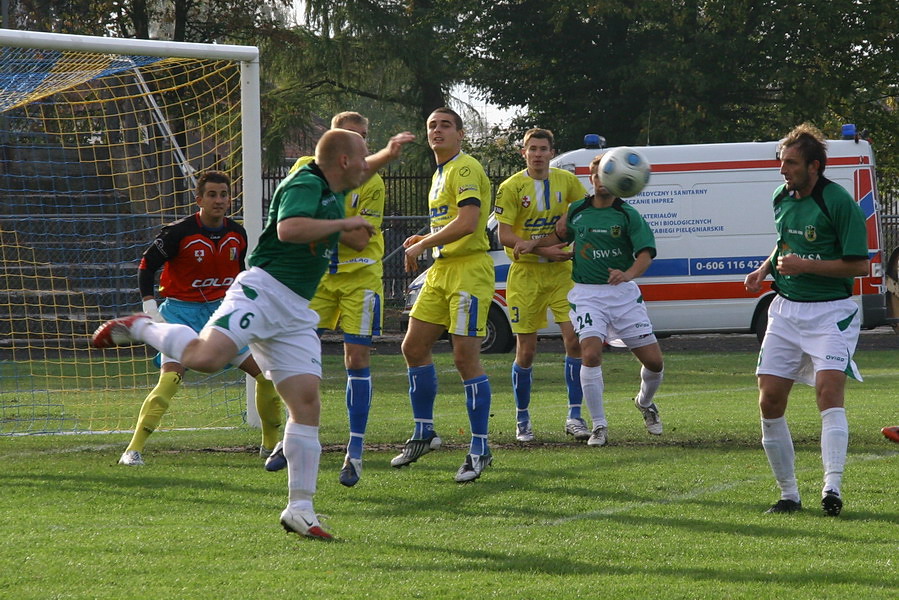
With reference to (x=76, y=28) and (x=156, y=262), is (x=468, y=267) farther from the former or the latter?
(x=76, y=28)

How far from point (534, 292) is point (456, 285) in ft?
6.27

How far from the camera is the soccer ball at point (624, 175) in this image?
28.5 feet

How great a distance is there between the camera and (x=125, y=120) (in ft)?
41.5

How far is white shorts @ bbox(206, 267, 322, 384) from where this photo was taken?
5414mm

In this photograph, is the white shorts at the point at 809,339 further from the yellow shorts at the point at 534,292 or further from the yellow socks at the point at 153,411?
the yellow socks at the point at 153,411

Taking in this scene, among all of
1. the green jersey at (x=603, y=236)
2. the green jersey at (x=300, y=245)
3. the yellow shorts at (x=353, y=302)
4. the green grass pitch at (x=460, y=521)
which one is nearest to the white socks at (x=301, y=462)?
the green grass pitch at (x=460, y=521)

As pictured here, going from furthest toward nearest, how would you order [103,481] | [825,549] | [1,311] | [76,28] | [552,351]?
[76,28], [552,351], [1,311], [103,481], [825,549]

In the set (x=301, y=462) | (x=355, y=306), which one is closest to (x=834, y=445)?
(x=301, y=462)

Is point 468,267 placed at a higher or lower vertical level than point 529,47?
Answer: lower

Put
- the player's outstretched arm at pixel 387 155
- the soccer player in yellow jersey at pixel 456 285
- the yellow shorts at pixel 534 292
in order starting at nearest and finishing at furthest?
1. the player's outstretched arm at pixel 387 155
2. the soccer player in yellow jersey at pixel 456 285
3. the yellow shorts at pixel 534 292

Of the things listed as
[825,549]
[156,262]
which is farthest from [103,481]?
[825,549]

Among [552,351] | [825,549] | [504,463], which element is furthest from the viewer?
[552,351]

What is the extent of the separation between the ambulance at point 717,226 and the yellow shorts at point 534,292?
24.7 feet

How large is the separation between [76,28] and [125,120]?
13928 millimetres
